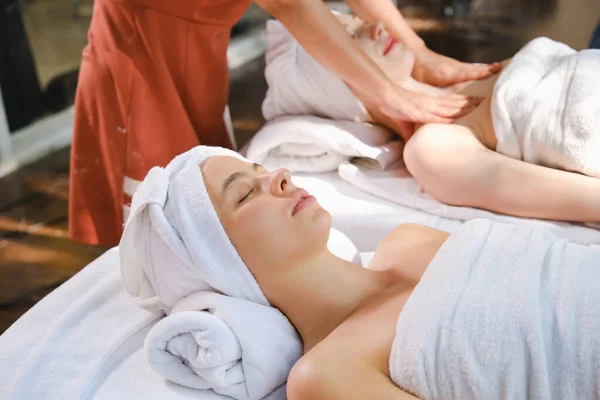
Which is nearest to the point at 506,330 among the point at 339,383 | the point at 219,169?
the point at 339,383

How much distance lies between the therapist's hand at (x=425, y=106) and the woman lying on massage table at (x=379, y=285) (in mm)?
394

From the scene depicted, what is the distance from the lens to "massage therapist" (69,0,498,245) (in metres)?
1.68

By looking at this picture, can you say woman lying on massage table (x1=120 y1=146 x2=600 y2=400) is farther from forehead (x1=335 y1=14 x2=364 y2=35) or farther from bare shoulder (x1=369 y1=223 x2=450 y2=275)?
forehead (x1=335 y1=14 x2=364 y2=35)

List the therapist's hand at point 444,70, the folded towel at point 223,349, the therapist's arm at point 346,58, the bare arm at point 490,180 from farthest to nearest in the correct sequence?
1. the therapist's hand at point 444,70
2. the therapist's arm at point 346,58
3. the bare arm at point 490,180
4. the folded towel at point 223,349

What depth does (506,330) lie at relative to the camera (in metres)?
1.00

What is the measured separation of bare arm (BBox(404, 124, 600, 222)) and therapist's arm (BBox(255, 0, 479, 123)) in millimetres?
63

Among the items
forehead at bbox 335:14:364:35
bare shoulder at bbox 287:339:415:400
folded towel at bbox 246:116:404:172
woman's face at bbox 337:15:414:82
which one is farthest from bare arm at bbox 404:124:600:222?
bare shoulder at bbox 287:339:415:400

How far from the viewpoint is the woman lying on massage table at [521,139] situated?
1.48 metres

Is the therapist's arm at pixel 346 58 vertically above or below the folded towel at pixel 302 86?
above

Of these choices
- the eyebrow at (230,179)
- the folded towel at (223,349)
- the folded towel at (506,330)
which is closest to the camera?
the folded towel at (506,330)

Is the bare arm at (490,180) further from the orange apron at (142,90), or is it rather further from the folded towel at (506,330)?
the orange apron at (142,90)

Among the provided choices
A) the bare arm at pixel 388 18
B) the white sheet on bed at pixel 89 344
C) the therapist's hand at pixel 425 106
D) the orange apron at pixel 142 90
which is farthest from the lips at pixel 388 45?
the white sheet on bed at pixel 89 344

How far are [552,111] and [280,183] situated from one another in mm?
710

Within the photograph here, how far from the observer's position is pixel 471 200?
5.20ft
